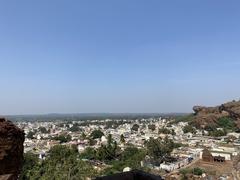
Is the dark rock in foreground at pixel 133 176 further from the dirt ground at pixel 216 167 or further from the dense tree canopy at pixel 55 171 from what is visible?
the dirt ground at pixel 216 167

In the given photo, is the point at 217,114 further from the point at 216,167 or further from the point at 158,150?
the point at 216,167

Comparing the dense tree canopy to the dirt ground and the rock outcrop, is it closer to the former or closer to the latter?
the dirt ground

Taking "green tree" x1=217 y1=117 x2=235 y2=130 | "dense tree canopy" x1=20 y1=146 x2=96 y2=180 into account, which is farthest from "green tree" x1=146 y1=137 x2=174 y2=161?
"green tree" x1=217 y1=117 x2=235 y2=130

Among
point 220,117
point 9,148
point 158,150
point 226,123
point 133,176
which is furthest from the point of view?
point 220,117

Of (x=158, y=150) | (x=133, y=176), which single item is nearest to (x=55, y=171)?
(x=133, y=176)

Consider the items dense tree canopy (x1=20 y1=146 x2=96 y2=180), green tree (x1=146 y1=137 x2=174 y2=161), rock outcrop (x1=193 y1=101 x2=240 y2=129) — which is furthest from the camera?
rock outcrop (x1=193 y1=101 x2=240 y2=129)

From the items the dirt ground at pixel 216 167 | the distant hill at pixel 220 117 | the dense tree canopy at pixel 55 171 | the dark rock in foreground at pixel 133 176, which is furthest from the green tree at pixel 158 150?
the dark rock in foreground at pixel 133 176
